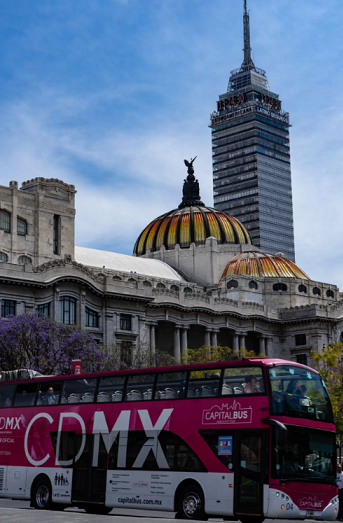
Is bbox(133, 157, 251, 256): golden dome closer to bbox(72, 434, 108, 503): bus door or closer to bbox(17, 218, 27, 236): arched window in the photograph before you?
bbox(17, 218, 27, 236): arched window

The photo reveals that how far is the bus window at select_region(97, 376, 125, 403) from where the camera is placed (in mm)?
25609

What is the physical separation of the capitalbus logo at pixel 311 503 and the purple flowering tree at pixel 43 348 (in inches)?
1402

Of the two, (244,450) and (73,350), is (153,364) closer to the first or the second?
(73,350)

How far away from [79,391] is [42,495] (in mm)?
3745

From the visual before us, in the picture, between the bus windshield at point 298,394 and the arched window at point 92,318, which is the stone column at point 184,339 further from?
the bus windshield at point 298,394

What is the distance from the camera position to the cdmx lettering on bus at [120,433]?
79.9 ft

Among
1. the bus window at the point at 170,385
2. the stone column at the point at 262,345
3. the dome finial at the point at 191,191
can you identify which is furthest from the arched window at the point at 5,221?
the dome finial at the point at 191,191

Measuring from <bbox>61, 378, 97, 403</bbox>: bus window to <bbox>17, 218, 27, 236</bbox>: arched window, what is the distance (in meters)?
51.1

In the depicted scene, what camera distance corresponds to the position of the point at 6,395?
2892 centimetres

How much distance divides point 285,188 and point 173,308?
10747cm

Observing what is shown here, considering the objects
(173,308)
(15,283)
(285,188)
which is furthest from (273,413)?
(285,188)

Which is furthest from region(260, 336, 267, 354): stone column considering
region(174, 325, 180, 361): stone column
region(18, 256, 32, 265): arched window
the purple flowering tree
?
the purple flowering tree

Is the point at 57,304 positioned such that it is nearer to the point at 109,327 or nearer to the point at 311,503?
the point at 109,327

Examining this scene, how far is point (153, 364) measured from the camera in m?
70.3
